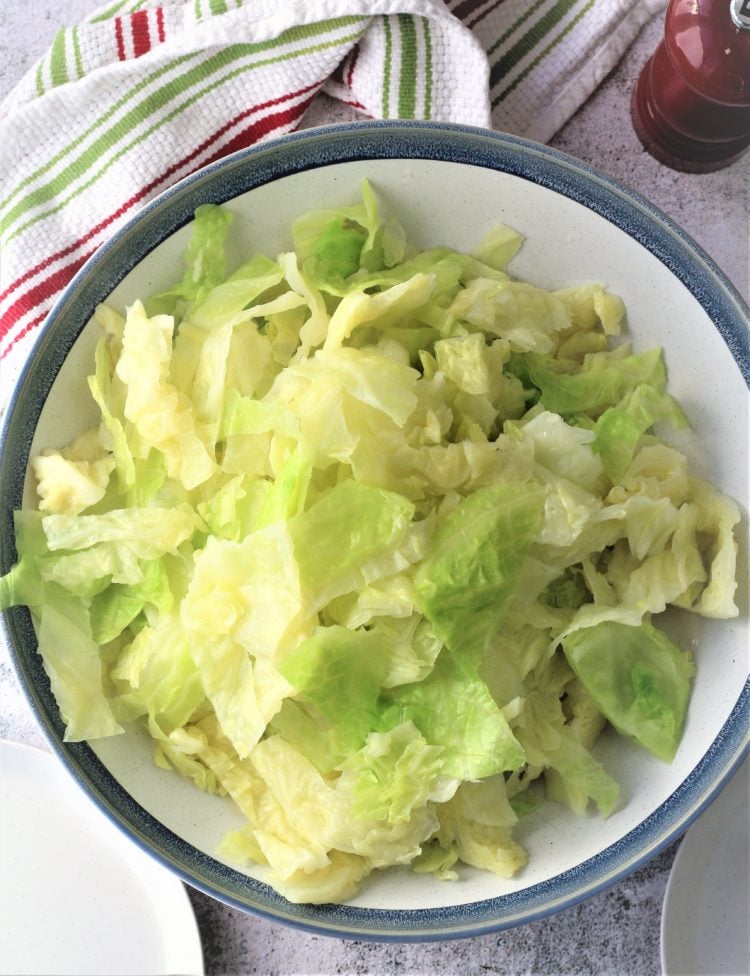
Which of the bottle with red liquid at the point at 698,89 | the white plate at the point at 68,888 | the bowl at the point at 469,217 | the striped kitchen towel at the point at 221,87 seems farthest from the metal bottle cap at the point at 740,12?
the white plate at the point at 68,888

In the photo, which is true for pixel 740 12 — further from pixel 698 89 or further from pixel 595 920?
pixel 595 920

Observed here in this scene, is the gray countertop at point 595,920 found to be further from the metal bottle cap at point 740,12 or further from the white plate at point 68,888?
the metal bottle cap at point 740,12

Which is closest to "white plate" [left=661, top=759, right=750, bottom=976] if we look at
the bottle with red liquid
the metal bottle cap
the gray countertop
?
the gray countertop

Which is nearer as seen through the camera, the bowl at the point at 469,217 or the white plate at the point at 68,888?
the bowl at the point at 469,217

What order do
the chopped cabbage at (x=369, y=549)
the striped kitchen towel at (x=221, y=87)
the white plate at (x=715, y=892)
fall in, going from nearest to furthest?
the chopped cabbage at (x=369, y=549)
the striped kitchen towel at (x=221, y=87)
the white plate at (x=715, y=892)

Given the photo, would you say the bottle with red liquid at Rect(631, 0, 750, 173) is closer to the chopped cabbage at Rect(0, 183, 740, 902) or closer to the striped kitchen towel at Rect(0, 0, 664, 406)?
the striped kitchen towel at Rect(0, 0, 664, 406)

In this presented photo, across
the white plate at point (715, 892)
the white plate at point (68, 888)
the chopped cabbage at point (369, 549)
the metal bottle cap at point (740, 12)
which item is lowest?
the white plate at point (715, 892)
